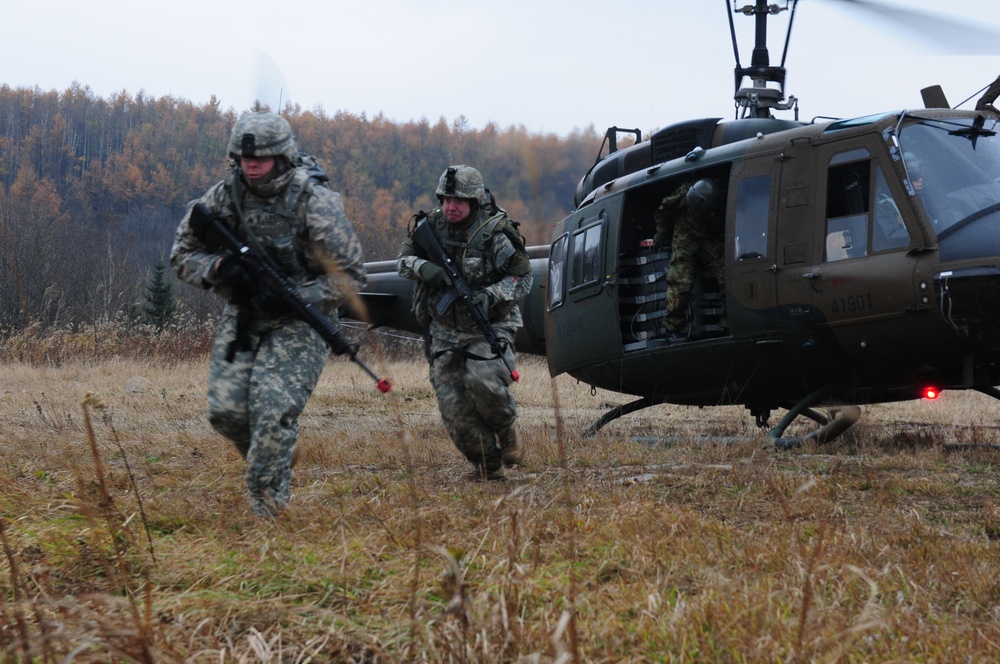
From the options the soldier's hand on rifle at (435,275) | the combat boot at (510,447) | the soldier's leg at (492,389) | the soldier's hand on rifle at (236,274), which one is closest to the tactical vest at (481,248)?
the soldier's hand on rifle at (435,275)

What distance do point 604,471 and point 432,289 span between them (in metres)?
1.56

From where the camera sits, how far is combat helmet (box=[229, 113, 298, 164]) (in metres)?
4.96

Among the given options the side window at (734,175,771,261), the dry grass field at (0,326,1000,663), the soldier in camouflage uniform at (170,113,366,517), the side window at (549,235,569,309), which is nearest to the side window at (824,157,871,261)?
the side window at (734,175,771,261)

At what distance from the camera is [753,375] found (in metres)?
7.68

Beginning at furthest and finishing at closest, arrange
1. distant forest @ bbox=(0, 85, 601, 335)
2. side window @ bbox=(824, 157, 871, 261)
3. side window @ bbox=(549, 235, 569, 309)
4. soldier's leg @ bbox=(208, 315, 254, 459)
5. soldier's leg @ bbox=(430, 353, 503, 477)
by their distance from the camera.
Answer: side window @ bbox=(549, 235, 569, 309) → side window @ bbox=(824, 157, 871, 261) → soldier's leg @ bbox=(430, 353, 503, 477) → soldier's leg @ bbox=(208, 315, 254, 459) → distant forest @ bbox=(0, 85, 601, 335)

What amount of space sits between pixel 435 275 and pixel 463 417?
0.88 metres

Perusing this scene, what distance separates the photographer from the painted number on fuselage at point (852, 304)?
22.1 feet

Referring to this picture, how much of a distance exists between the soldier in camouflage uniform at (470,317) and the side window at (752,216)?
1695 mm

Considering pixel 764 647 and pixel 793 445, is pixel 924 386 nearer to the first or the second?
pixel 793 445

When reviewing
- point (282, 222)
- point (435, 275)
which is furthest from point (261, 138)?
point (435, 275)

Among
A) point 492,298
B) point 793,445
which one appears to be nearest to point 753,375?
point 793,445

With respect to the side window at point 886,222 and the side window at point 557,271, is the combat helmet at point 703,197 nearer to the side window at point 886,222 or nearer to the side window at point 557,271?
the side window at point 886,222

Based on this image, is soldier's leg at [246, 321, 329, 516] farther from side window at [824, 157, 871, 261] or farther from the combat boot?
side window at [824, 157, 871, 261]

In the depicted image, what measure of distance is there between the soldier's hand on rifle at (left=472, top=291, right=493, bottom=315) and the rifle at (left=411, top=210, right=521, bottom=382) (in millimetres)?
15
